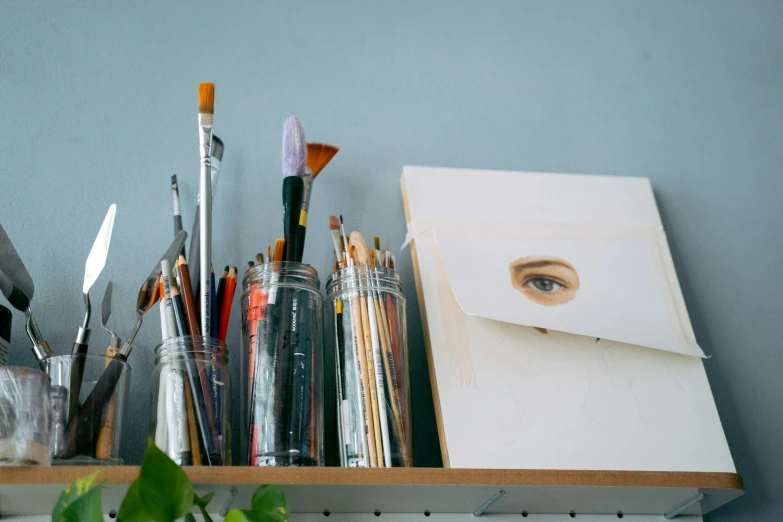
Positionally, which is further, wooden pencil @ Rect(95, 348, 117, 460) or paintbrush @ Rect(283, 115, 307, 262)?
paintbrush @ Rect(283, 115, 307, 262)

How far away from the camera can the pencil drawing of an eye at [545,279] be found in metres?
1.01

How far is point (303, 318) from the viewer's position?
2.89 feet

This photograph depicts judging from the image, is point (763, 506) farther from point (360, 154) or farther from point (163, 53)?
point (163, 53)

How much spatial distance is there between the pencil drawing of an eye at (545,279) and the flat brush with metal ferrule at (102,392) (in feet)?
1.38

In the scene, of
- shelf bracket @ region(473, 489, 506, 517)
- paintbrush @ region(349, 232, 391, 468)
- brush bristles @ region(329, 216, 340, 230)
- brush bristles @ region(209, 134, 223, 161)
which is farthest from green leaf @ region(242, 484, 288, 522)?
brush bristles @ region(209, 134, 223, 161)

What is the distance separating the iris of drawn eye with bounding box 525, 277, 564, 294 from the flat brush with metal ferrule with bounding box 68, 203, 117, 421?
1.64 ft

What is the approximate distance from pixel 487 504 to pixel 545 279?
293mm

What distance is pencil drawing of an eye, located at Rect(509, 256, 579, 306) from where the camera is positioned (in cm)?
101

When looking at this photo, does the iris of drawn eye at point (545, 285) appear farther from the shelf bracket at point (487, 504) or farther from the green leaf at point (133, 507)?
the green leaf at point (133, 507)

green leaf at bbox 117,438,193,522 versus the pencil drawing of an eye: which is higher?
the pencil drawing of an eye

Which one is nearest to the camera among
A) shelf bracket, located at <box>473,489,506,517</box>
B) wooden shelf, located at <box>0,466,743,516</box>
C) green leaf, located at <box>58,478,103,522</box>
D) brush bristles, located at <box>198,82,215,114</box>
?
green leaf, located at <box>58,478,103,522</box>

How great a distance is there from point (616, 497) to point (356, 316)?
13.5 inches

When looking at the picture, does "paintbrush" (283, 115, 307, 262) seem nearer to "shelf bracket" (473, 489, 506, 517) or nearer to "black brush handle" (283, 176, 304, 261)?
"black brush handle" (283, 176, 304, 261)

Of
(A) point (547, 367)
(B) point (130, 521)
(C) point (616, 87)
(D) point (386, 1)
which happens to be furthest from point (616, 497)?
(D) point (386, 1)
